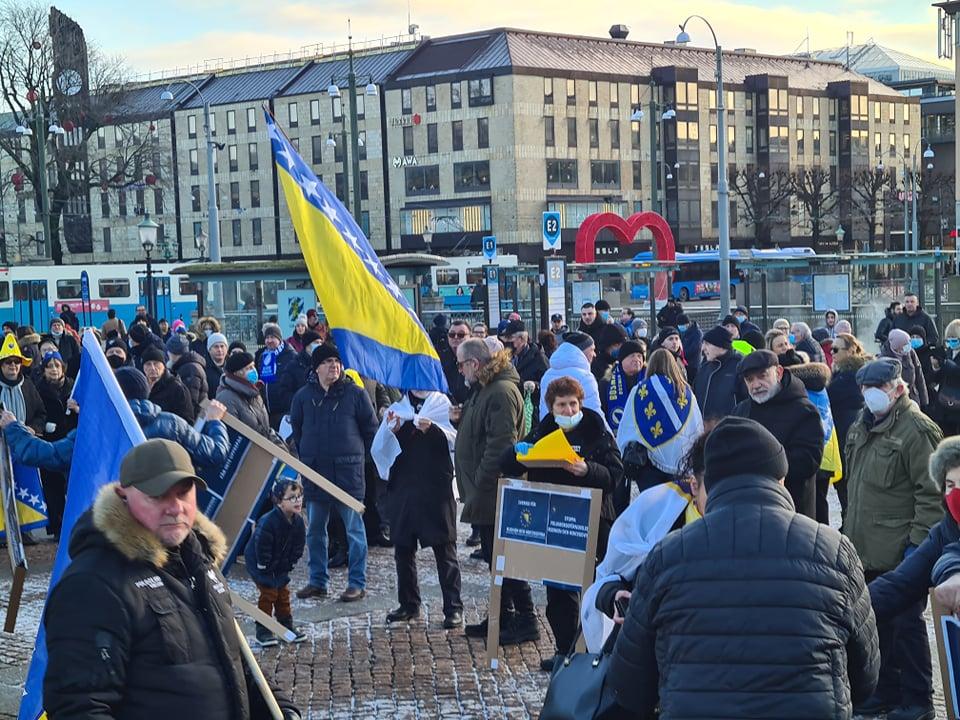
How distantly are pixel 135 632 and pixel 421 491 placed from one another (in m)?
5.28

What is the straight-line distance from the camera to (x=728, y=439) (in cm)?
378

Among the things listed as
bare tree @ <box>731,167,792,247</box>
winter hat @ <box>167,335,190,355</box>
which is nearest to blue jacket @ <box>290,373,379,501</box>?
winter hat @ <box>167,335,190,355</box>

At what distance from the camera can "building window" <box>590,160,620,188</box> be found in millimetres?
81188

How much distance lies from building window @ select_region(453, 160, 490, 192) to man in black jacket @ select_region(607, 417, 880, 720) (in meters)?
74.5

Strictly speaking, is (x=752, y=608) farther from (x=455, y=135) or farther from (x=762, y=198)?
(x=762, y=198)

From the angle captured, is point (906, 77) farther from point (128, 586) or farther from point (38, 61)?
point (128, 586)

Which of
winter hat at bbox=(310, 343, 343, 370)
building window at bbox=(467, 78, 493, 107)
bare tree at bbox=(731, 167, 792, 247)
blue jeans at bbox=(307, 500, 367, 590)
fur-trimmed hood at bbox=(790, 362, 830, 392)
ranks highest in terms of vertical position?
building window at bbox=(467, 78, 493, 107)

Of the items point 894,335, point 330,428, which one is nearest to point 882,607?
point 330,428

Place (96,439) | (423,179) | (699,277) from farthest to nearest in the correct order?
(423,179)
(699,277)
(96,439)

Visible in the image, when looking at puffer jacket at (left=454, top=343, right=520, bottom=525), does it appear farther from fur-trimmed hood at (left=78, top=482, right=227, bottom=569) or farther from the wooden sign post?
fur-trimmed hood at (left=78, top=482, right=227, bottom=569)

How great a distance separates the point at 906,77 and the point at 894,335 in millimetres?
114528

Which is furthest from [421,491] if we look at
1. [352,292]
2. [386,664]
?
[352,292]

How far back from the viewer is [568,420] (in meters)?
7.67

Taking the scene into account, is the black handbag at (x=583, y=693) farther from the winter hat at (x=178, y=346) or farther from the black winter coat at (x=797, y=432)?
the winter hat at (x=178, y=346)
